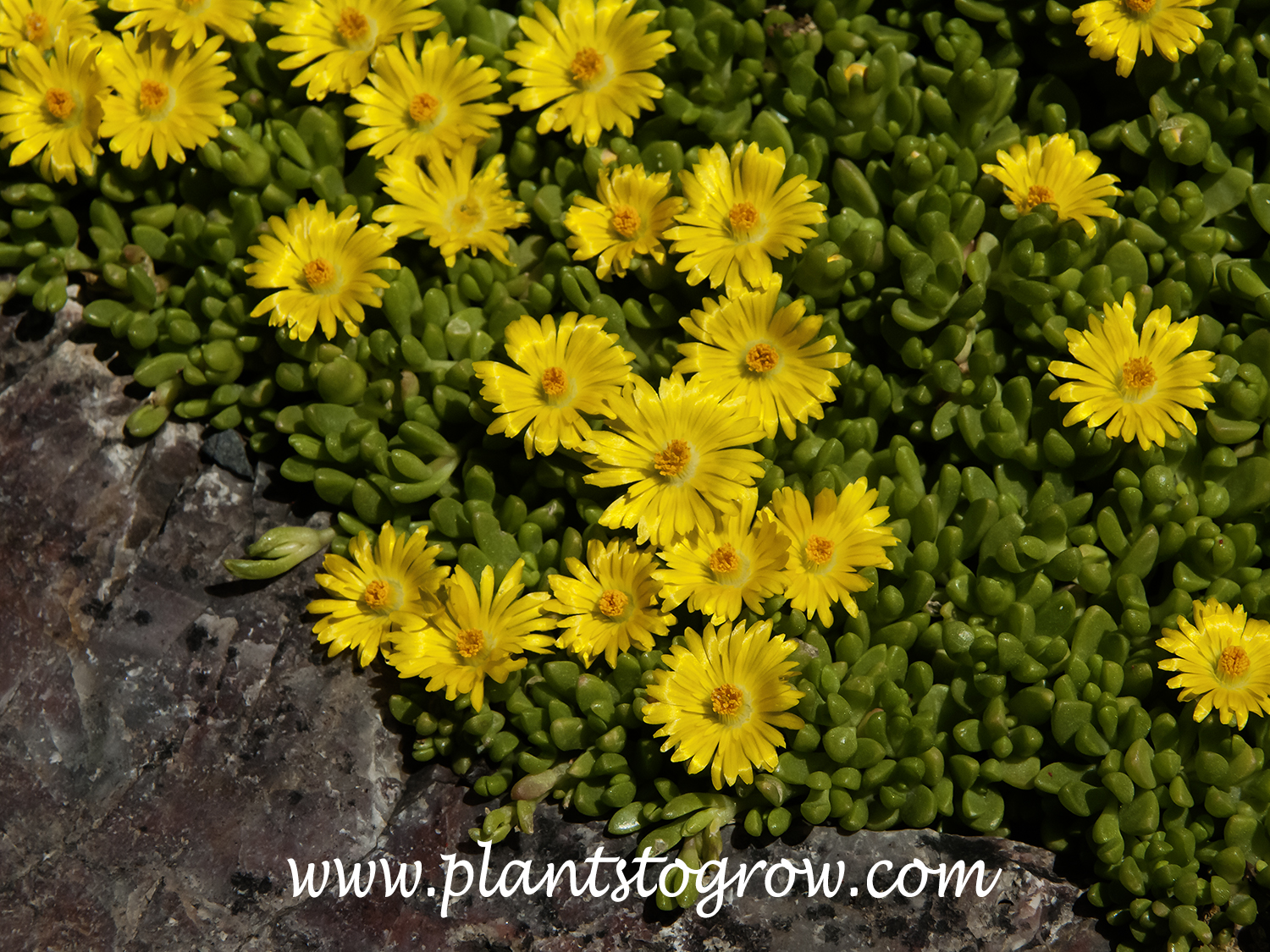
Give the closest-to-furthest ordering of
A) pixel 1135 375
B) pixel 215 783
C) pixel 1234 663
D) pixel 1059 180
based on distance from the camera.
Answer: pixel 1234 663 < pixel 1135 375 < pixel 215 783 < pixel 1059 180

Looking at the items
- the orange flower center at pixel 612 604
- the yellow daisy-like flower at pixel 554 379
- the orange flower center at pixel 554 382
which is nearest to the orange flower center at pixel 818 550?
the orange flower center at pixel 612 604

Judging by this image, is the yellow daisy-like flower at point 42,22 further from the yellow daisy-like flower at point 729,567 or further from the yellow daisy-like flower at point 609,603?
the yellow daisy-like flower at point 729,567

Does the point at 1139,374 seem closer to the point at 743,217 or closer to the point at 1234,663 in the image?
the point at 1234,663

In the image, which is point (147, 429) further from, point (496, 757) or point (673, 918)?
point (673, 918)

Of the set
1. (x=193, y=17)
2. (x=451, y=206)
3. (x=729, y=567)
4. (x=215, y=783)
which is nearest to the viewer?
(x=729, y=567)

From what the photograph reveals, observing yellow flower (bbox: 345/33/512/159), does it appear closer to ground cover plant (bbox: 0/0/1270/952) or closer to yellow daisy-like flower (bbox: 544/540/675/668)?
ground cover plant (bbox: 0/0/1270/952)

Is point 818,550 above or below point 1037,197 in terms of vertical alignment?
below

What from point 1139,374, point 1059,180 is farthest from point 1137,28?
point 1139,374
